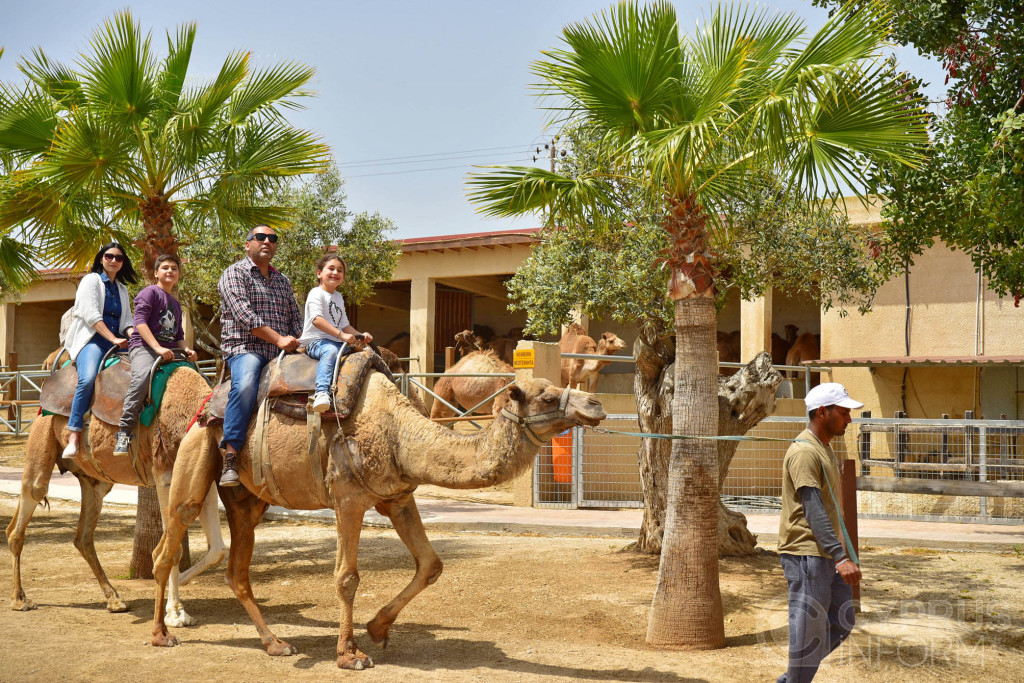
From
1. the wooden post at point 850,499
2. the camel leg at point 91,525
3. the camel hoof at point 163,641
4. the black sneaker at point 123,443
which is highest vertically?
the black sneaker at point 123,443

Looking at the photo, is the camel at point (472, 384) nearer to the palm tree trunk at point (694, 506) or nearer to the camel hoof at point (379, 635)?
the palm tree trunk at point (694, 506)

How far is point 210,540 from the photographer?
301 inches

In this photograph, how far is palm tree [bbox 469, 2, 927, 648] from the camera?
6664mm

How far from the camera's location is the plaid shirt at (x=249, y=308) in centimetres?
718

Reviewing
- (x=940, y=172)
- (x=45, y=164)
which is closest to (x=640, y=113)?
(x=940, y=172)

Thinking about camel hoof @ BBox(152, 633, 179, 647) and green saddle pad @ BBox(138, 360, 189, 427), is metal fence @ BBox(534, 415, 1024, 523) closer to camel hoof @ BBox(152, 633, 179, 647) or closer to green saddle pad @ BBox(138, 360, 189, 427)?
green saddle pad @ BBox(138, 360, 189, 427)

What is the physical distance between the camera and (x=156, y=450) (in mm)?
7734

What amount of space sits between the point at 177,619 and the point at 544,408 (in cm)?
400

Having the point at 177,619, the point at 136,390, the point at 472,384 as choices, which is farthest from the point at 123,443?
the point at 472,384

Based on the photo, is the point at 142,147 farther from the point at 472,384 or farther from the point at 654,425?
the point at 472,384

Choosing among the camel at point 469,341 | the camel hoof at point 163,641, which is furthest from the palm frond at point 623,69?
the camel at point 469,341

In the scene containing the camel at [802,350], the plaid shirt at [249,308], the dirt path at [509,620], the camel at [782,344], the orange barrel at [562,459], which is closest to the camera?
the dirt path at [509,620]

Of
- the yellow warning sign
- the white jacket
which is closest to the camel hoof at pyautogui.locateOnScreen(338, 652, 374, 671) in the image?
the white jacket

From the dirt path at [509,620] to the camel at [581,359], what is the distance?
8501 mm
